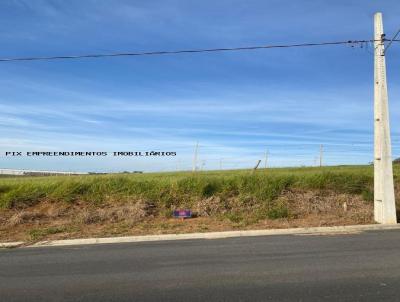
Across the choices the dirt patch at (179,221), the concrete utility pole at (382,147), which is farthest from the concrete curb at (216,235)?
the dirt patch at (179,221)

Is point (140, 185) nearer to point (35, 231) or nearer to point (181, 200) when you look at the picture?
point (181, 200)

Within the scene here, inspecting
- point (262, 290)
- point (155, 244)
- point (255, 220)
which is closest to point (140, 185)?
point (255, 220)

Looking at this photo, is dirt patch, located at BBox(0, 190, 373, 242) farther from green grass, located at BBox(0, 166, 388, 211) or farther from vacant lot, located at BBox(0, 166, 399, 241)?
green grass, located at BBox(0, 166, 388, 211)

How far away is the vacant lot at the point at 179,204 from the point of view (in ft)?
49.8

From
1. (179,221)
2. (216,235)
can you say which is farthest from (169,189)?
(216,235)

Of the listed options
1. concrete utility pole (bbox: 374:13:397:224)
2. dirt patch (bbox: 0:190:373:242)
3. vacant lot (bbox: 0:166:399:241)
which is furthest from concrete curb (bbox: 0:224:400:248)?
vacant lot (bbox: 0:166:399:241)

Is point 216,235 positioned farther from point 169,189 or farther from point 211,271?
point 169,189

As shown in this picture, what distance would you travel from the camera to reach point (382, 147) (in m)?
14.9

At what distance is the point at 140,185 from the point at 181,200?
1769 millimetres

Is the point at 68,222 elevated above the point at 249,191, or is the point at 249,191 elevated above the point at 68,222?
the point at 249,191

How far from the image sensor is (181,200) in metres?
18.0

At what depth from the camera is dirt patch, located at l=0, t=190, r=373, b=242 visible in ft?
47.8

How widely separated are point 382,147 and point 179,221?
259 inches

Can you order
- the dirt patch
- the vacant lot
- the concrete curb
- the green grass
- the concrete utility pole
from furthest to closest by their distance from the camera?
1. the green grass
2. the vacant lot
3. the concrete utility pole
4. the dirt patch
5. the concrete curb
